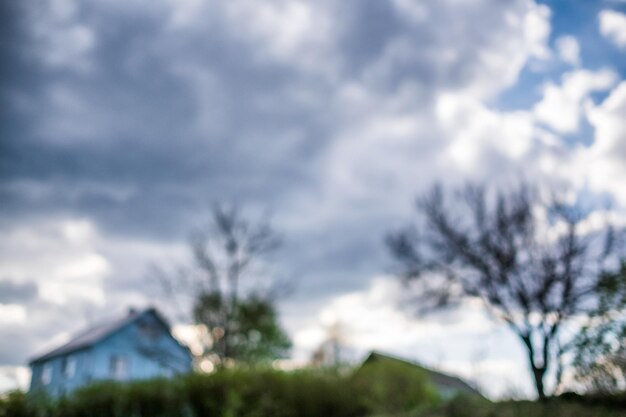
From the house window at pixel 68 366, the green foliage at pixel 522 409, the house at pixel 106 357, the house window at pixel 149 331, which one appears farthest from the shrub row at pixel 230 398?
the house window at pixel 68 366

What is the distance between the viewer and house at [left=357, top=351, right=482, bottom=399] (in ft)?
44.3

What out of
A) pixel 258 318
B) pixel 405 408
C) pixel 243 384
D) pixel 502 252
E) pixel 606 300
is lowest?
pixel 405 408

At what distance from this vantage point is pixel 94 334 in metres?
35.1

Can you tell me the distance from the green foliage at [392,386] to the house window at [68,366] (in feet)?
87.7

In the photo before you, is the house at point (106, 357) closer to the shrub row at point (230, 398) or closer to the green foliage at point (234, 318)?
the green foliage at point (234, 318)

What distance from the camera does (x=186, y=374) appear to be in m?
11.8

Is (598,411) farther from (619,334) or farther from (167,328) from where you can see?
(167,328)

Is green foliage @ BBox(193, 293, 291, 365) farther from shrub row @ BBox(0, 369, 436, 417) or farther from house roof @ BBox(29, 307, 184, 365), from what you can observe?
house roof @ BBox(29, 307, 184, 365)

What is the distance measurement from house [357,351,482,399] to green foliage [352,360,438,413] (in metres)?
0.13

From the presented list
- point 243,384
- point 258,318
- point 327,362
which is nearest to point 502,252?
point 327,362

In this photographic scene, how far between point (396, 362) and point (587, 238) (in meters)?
8.33

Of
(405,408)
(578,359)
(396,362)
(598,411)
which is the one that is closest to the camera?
(598,411)

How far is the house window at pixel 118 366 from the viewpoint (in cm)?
3272

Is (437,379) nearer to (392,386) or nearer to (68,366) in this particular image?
(392,386)
